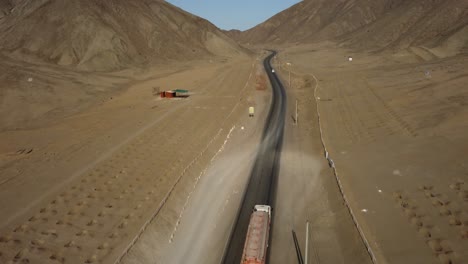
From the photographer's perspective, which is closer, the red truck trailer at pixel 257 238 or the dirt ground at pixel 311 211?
the red truck trailer at pixel 257 238

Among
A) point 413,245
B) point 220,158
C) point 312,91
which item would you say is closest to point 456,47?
point 312,91

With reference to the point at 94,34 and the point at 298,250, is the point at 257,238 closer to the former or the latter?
the point at 298,250

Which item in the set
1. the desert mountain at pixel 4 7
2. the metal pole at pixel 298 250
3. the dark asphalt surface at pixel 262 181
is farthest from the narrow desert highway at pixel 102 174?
the desert mountain at pixel 4 7

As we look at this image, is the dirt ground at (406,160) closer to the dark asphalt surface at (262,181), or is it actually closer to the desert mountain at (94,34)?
the dark asphalt surface at (262,181)

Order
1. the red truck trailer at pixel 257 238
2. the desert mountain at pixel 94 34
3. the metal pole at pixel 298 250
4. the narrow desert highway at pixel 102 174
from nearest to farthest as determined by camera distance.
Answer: the red truck trailer at pixel 257 238 < the metal pole at pixel 298 250 < the narrow desert highway at pixel 102 174 < the desert mountain at pixel 94 34

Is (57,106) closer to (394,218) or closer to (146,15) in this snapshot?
(394,218)

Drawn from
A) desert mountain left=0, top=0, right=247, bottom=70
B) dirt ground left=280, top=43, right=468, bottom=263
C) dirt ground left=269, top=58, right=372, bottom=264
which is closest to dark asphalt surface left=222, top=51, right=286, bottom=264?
dirt ground left=269, top=58, right=372, bottom=264
